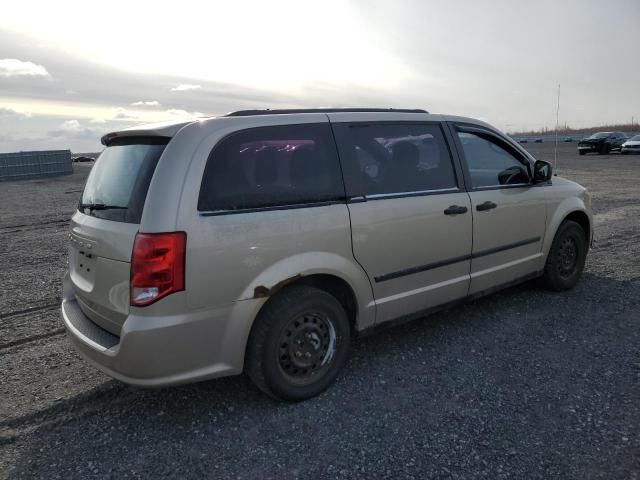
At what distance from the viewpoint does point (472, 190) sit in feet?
13.3

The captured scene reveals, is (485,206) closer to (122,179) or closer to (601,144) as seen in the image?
(122,179)

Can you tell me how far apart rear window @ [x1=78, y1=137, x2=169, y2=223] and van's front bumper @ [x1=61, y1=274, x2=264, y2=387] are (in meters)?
0.62

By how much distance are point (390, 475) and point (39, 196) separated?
1813 centimetres

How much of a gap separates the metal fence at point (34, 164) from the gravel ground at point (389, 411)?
27020 millimetres

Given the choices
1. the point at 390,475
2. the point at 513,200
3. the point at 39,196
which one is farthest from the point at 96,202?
the point at 39,196

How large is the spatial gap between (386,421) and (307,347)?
26.2 inches

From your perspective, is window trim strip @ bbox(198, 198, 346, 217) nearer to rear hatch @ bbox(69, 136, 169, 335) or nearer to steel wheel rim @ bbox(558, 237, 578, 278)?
rear hatch @ bbox(69, 136, 169, 335)

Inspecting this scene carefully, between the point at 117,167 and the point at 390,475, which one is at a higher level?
the point at 117,167

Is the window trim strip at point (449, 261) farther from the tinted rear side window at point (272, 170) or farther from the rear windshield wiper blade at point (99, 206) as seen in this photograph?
the rear windshield wiper blade at point (99, 206)

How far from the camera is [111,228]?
9.44ft

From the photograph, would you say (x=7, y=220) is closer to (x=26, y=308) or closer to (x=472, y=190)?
(x=26, y=308)

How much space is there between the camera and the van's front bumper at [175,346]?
268 cm

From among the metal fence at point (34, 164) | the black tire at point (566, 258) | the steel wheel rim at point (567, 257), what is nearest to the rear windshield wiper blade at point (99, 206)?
the black tire at point (566, 258)

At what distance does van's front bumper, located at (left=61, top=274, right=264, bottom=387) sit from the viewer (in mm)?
2676
